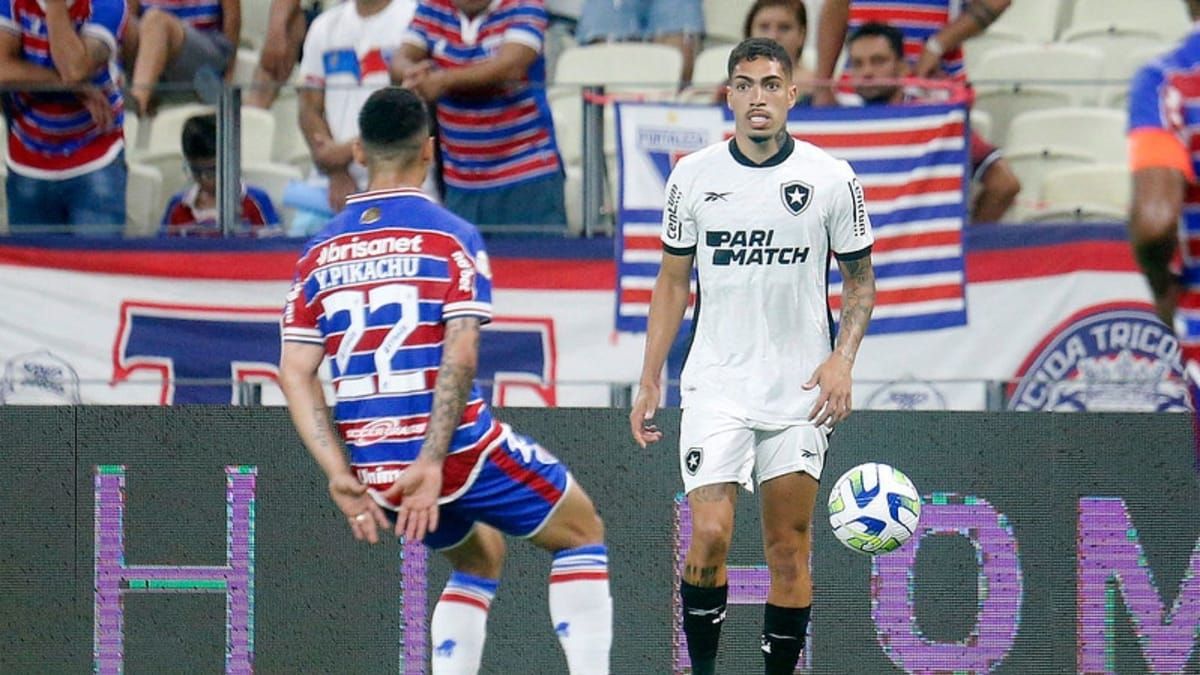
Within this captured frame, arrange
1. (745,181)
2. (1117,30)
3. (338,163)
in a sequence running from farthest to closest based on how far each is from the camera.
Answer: (1117,30) < (338,163) < (745,181)

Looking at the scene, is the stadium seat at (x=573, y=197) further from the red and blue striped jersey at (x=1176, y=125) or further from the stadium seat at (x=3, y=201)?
the red and blue striped jersey at (x=1176, y=125)

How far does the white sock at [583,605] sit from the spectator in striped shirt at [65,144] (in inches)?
149

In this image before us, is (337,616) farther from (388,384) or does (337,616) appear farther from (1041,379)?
(1041,379)

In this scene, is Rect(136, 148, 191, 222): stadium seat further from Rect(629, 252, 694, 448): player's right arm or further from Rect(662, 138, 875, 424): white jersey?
Rect(662, 138, 875, 424): white jersey

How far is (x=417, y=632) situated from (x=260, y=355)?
1.64 metres

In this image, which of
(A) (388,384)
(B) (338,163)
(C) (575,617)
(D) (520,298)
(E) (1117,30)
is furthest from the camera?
(E) (1117,30)

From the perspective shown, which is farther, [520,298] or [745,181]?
[520,298]

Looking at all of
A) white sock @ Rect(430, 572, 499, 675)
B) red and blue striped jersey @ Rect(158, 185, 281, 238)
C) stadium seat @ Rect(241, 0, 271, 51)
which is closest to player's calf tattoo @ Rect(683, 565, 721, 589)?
white sock @ Rect(430, 572, 499, 675)

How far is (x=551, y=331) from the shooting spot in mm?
9188

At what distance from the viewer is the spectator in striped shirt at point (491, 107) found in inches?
374

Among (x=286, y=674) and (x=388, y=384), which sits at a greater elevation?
(x=388, y=384)

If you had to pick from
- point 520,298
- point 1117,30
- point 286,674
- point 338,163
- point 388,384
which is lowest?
point 286,674

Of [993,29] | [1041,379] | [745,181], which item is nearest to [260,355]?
[745,181]

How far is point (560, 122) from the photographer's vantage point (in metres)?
10.1
